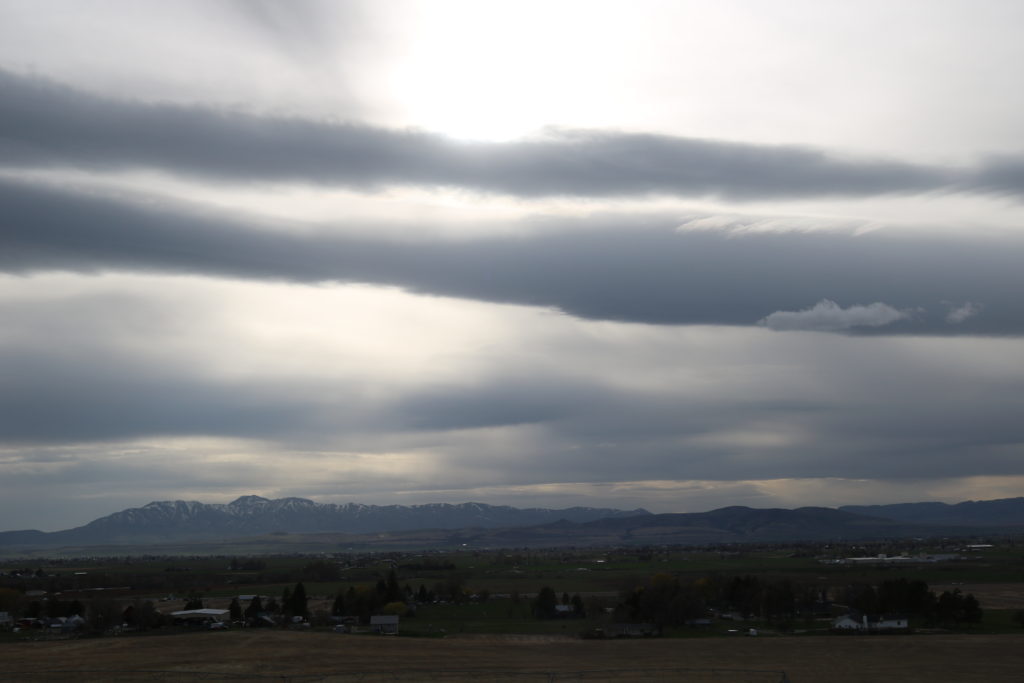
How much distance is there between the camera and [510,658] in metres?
76.9

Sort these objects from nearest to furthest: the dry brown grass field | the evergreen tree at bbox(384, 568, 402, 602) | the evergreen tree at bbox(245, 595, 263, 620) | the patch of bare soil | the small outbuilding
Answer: the dry brown grass field, the small outbuilding, the evergreen tree at bbox(245, 595, 263, 620), the patch of bare soil, the evergreen tree at bbox(384, 568, 402, 602)

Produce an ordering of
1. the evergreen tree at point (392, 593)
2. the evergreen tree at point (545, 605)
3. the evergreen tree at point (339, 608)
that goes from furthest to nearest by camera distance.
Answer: the evergreen tree at point (392, 593)
the evergreen tree at point (339, 608)
the evergreen tree at point (545, 605)

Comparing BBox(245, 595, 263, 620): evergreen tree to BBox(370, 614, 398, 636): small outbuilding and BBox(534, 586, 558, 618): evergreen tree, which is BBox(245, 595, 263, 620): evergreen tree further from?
BBox(534, 586, 558, 618): evergreen tree

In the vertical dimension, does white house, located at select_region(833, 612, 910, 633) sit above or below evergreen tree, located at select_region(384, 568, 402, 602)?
below

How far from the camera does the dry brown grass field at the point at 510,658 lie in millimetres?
66125

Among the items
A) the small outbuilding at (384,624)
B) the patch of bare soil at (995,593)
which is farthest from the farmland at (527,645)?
the small outbuilding at (384,624)

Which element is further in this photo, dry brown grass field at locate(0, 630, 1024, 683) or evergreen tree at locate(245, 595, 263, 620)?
evergreen tree at locate(245, 595, 263, 620)

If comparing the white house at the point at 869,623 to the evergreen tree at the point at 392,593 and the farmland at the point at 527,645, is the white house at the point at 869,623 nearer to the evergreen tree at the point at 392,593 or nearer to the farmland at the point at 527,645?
the farmland at the point at 527,645

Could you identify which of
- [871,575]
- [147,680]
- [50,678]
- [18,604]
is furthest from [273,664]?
[871,575]

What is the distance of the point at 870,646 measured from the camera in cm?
8300

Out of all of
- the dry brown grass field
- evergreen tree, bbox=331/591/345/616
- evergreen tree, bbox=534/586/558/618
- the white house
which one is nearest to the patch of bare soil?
the white house

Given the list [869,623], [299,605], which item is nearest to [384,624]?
[299,605]

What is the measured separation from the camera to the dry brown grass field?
6612cm

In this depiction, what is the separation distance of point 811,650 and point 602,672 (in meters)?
22.3
